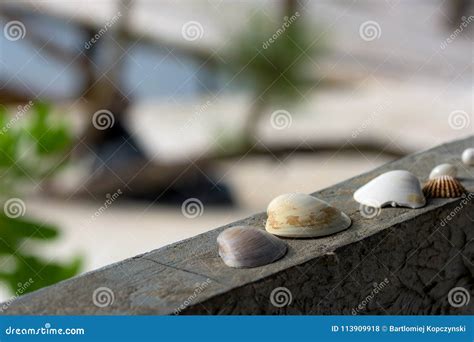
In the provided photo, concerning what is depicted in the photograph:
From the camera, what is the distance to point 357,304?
1.77m

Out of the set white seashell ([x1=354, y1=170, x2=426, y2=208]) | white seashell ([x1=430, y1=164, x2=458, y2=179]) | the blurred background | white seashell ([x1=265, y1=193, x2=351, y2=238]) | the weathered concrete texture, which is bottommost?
the weathered concrete texture

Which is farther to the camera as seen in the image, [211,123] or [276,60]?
[211,123]

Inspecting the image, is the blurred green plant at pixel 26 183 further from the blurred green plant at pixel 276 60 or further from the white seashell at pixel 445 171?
the blurred green plant at pixel 276 60

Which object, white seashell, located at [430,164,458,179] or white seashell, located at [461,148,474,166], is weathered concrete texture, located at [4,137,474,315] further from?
white seashell, located at [461,148,474,166]

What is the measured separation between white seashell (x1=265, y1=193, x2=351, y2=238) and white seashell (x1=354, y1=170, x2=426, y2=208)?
0.15 meters

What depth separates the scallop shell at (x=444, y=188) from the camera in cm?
202

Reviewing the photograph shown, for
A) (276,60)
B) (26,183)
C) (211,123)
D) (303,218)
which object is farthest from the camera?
(211,123)

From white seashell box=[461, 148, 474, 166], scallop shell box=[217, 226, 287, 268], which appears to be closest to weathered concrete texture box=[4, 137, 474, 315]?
scallop shell box=[217, 226, 287, 268]

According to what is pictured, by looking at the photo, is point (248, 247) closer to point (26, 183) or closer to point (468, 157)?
point (468, 157)

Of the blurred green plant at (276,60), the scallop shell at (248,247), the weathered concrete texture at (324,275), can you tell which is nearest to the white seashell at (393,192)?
the weathered concrete texture at (324,275)

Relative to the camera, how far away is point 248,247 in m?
1.67

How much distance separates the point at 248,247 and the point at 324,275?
16cm

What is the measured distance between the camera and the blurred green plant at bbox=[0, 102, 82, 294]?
279 centimetres

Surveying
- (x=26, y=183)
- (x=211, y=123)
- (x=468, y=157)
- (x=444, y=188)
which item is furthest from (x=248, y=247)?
(x=211, y=123)
